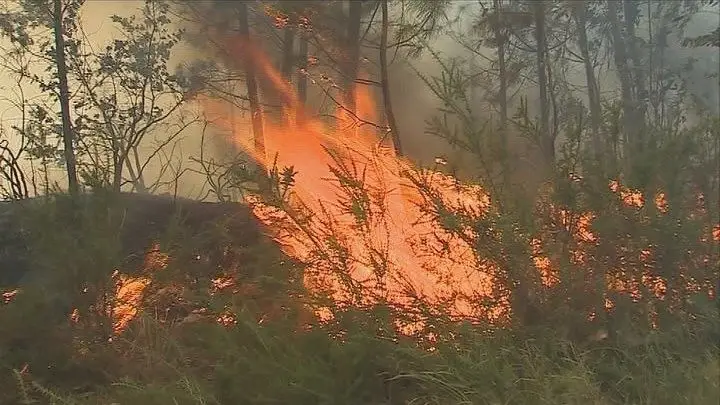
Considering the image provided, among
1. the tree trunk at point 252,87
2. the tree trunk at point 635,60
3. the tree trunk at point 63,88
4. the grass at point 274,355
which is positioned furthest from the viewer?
the tree trunk at point 635,60

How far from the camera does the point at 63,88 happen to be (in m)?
7.36

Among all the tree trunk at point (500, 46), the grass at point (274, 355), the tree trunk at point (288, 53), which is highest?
the tree trunk at point (500, 46)

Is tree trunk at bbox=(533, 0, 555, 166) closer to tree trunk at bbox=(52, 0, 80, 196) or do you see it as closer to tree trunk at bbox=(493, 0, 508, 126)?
tree trunk at bbox=(493, 0, 508, 126)

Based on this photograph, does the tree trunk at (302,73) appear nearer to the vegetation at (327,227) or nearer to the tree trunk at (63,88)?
the vegetation at (327,227)

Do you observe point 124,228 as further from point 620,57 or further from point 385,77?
point 620,57

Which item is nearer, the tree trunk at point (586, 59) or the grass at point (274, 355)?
the grass at point (274, 355)

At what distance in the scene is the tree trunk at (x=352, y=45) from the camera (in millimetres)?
7953

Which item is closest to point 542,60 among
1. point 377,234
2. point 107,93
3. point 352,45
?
point 352,45

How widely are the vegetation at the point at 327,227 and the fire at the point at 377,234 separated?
0.02 meters

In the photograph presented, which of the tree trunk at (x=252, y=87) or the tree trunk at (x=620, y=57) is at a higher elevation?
the tree trunk at (x=620, y=57)

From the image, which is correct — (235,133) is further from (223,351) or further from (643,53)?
(643,53)

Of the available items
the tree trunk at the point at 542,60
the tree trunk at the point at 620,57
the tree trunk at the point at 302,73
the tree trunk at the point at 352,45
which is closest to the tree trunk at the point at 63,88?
the tree trunk at the point at 302,73

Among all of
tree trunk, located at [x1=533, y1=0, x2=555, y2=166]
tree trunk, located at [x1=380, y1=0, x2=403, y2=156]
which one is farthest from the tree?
tree trunk, located at [x1=533, y1=0, x2=555, y2=166]

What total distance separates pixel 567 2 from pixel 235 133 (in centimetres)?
520
